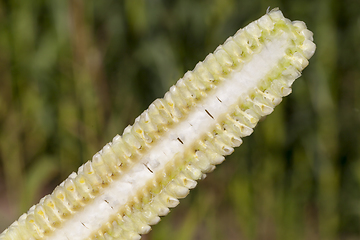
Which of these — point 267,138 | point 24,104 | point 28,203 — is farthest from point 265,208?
point 24,104

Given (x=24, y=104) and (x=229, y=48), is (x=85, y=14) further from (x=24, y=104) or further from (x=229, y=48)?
(x=229, y=48)

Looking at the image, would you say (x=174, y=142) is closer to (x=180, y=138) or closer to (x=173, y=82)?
(x=180, y=138)

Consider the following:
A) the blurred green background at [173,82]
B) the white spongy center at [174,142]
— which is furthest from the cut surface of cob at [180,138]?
the blurred green background at [173,82]

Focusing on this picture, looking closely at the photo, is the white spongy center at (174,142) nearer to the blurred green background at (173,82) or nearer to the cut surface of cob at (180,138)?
the cut surface of cob at (180,138)

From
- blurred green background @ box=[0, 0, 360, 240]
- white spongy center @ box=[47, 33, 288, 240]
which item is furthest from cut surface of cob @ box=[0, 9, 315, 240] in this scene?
blurred green background @ box=[0, 0, 360, 240]

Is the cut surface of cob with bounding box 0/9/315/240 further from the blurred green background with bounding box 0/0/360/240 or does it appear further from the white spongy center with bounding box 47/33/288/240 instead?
the blurred green background with bounding box 0/0/360/240
